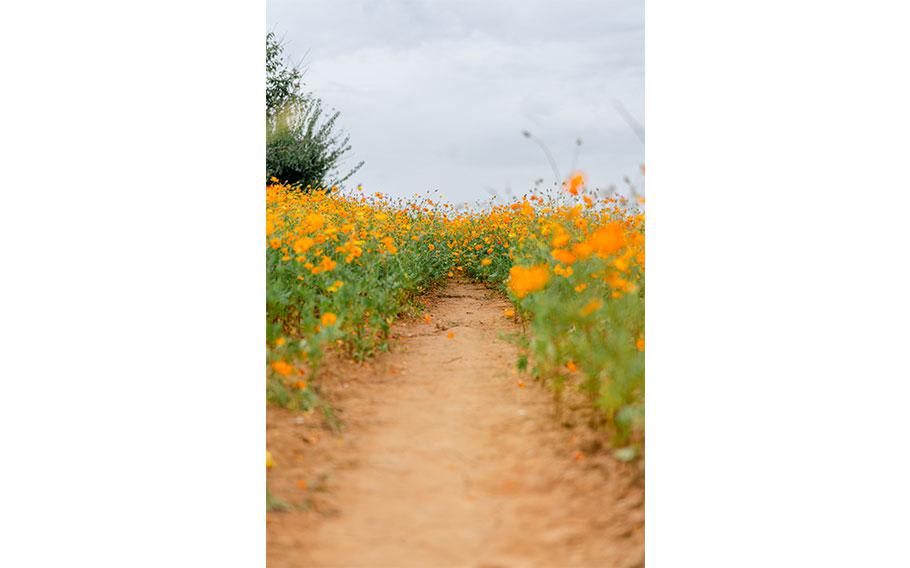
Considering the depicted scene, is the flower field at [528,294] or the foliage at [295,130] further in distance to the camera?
the foliage at [295,130]

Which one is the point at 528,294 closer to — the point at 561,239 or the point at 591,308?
the point at 561,239

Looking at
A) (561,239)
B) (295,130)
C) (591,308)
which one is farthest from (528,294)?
(295,130)

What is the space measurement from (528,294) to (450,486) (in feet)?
6.00

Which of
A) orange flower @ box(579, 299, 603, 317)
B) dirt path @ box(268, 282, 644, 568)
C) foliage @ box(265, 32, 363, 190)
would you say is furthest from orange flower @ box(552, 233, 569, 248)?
foliage @ box(265, 32, 363, 190)

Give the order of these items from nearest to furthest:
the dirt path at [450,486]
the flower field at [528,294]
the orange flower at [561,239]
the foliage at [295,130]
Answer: the dirt path at [450,486]
the flower field at [528,294]
the orange flower at [561,239]
the foliage at [295,130]

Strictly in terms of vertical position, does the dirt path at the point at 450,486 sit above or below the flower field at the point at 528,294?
below

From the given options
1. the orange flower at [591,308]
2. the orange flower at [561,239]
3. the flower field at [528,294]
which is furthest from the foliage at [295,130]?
the orange flower at [591,308]

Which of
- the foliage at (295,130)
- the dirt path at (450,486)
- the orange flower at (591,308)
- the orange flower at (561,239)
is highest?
the foliage at (295,130)

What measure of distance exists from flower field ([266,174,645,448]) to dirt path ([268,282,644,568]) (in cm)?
18

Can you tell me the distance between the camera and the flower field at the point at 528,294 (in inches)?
105

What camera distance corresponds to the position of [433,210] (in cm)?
777

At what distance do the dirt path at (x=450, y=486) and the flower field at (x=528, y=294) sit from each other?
0.18m

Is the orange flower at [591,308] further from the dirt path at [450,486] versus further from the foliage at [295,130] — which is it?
the foliage at [295,130]
